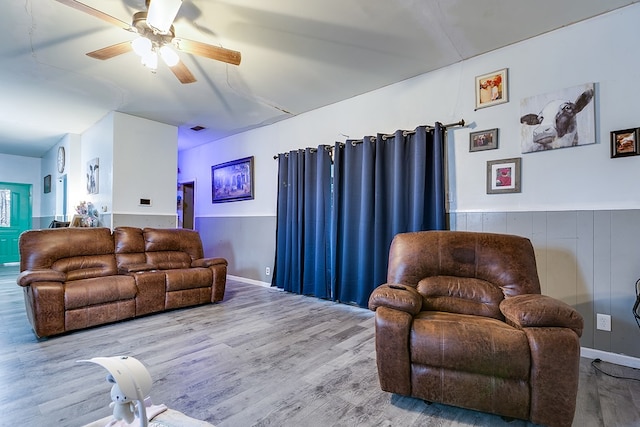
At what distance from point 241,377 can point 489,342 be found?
1578mm

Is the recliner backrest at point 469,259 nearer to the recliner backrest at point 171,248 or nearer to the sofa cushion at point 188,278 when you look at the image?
the sofa cushion at point 188,278

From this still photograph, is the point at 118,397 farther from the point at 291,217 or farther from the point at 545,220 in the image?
the point at 291,217

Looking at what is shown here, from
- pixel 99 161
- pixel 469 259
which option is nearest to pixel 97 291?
pixel 99 161

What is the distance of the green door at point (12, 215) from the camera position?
273 inches

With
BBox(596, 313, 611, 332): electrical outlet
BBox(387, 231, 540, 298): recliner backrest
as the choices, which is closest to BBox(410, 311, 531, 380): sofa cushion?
BBox(387, 231, 540, 298): recliner backrest

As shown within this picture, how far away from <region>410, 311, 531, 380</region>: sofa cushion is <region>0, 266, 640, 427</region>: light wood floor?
310mm

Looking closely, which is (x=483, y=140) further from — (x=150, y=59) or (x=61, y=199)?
(x=61, y=199)

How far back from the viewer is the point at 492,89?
2838mm

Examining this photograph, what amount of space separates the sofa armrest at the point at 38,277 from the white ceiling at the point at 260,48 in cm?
212

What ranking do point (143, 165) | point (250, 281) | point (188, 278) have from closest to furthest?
point (188, 278), point (143, 165), point (250, 281)

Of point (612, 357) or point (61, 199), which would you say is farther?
point (61, 199)

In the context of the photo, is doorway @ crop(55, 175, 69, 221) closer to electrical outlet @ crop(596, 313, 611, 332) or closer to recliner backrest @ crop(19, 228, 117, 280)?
recliner backrest @ crop(19, 228, 117, 280)

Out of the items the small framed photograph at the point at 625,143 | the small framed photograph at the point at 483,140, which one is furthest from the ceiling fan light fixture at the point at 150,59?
the small framed photograph at the point at 625,143

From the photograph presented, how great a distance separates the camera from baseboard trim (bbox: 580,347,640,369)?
7.09 ft
